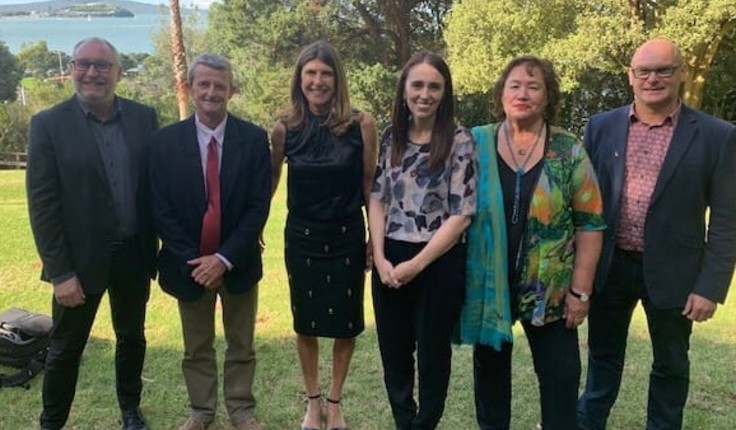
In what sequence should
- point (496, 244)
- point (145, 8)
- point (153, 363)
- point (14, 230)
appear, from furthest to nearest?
1. point (145, 8)
2. point (14, 230)
3. point (153, 363)
4. point (496, 244)

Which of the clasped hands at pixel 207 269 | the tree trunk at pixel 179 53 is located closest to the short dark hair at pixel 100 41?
the clasped hands at pixel 207 269

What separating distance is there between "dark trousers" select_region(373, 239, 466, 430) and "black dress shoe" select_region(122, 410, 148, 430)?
1403mm

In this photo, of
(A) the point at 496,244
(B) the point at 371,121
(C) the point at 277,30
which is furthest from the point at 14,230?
(C) the point at 277,30

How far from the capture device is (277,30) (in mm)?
23719

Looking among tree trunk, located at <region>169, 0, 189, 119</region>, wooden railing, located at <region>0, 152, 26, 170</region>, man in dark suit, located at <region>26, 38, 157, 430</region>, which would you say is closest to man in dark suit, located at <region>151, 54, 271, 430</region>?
man in dark suit, located at <region>26, 38, 157, 430</region>

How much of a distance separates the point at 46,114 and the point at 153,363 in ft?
6.93

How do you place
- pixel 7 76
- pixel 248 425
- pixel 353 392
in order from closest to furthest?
pixel 248 425 → pixel 353 392 → pixel 7 76

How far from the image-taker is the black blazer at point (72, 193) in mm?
3178

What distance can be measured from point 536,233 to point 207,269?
5.03 ft

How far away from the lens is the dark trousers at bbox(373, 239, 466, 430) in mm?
3016

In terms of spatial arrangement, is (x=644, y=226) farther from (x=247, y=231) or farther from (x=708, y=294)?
(x=247, y=231)

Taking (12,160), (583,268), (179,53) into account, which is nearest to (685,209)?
(583,268)

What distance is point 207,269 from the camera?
10.8ft

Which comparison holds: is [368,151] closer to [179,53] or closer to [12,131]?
[179,53]
